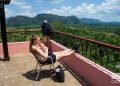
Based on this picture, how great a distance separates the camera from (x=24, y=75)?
6602 millimetres

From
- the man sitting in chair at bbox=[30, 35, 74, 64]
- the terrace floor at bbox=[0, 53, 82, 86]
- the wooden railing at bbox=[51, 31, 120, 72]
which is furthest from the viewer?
the man sitting in chair at bbox=[30, 35, 74, 64]

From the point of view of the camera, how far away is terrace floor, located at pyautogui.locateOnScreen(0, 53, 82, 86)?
5.87 meters

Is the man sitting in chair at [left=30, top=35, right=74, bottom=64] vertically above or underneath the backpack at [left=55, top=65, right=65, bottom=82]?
above

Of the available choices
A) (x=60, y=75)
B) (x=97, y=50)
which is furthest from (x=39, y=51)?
(x=97, y=50)

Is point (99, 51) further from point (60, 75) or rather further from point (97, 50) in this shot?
point (60, 75)

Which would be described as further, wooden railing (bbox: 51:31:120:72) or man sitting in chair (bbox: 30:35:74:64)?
man sitting in chair (bbox: 30:35:74:64)

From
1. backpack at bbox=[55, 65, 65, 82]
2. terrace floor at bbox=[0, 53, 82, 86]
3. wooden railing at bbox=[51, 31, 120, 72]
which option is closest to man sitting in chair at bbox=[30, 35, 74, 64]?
backpack at bbox=[55, 65, 65, 82]

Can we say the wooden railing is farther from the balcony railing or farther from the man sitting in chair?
the man sitting in chair

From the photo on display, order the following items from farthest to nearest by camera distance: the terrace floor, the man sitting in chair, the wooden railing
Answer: the man sitting in chair, the terrace floor, the wooden railing

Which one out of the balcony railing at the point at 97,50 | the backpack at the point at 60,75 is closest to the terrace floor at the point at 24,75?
the backpack at the point at 60,75

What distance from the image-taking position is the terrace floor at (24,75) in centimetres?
587

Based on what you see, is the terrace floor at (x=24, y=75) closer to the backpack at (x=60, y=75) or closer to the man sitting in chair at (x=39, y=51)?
the backpack at (x=60, y=75)

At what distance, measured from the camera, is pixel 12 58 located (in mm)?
8891

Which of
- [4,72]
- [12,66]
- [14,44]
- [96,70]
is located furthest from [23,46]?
[96,70]
